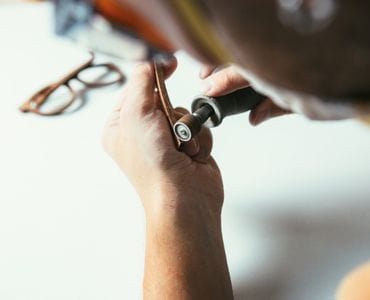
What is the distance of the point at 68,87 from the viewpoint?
89 cm

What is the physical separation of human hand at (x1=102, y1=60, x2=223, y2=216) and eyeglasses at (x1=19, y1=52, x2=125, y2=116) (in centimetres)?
18

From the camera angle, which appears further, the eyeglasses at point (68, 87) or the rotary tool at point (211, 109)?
the eyeglasses at point (68, 87)

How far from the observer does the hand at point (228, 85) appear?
60 cm

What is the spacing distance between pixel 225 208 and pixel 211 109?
0.50 feet

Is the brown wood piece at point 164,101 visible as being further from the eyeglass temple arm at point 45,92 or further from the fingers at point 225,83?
the eyeglass temple arm at point 45,92

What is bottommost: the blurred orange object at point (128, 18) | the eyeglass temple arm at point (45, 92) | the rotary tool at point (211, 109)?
the blurred orange object at point (128, 18)

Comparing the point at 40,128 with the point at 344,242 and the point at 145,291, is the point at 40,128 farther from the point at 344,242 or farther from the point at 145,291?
the point at 344,242

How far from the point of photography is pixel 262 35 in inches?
9.1

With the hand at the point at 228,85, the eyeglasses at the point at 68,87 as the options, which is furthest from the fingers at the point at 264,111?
the eyeglasses at the point at 68,87

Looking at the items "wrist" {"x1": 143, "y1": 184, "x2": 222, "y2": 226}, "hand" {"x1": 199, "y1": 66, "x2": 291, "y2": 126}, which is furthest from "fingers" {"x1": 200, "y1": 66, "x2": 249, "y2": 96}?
"wrist" {"x1": 143, "y1": 184, "x2": 222, "y2": 226}

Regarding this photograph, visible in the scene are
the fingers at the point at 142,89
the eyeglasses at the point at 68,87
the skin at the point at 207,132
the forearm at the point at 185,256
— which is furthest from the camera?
the eyeglasses at the point at 68,87

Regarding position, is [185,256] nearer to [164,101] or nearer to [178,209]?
[178,209]

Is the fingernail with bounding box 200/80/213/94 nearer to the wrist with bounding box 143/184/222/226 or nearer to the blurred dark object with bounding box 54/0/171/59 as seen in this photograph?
the wrist with bounding box 143/184/222/226

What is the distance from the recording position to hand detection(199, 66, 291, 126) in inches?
23.7
